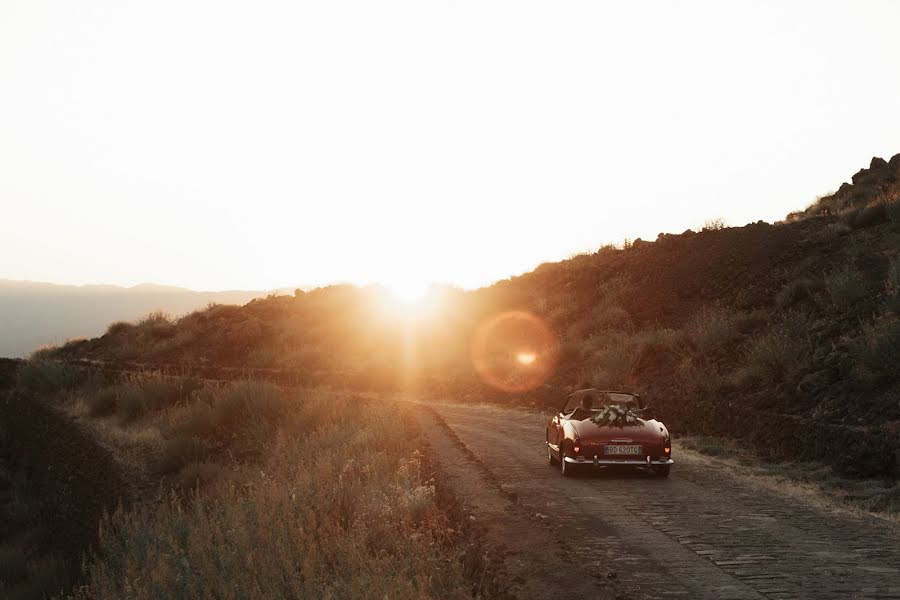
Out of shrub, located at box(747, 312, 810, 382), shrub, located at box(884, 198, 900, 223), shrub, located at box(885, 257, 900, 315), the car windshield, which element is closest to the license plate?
the car windshield

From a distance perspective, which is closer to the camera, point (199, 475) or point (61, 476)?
point (199, 475)

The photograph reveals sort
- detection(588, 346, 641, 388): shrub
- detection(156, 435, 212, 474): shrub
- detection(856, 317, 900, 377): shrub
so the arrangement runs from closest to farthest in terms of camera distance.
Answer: detection(856, 317, 900, 377): shrub → detection(156, 435, 212, 474): shrub → detection(588, 346, 641, 388): shrub

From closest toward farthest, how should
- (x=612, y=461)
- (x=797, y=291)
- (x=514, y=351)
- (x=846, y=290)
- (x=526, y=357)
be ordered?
1. (x=612, y=461)
2. (x=846, y=290)
3. (x=797, y=291)
4. (x=526, y=357)
5. (x=514, y=351)

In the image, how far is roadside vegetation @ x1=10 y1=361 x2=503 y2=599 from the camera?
24.7 ft

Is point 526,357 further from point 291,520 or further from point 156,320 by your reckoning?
point 156,320

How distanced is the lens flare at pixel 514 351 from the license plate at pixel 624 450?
699 inches

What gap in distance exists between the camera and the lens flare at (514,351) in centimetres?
3300

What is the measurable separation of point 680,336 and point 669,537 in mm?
18285

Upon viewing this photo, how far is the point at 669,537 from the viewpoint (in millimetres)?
9062

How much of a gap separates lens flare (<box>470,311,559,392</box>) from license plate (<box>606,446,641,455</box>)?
699 inches

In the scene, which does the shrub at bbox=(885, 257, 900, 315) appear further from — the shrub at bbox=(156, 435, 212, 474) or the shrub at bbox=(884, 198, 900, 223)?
the shrub at bbox=(156, 435, 212, 474)

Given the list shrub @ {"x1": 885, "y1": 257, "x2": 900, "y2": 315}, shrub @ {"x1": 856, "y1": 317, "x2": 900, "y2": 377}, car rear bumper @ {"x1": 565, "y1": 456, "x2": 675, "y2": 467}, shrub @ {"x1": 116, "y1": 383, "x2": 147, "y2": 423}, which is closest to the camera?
car rear bumper @ {"x1": 565, "y1": 456, "x2": 675, "y2": 467}

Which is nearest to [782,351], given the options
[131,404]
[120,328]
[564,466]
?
[564,466]

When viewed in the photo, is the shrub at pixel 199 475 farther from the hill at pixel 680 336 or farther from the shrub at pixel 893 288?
the shrub at pixel 893 288
